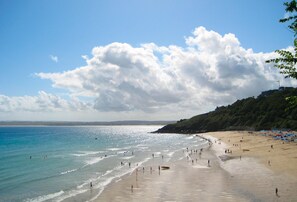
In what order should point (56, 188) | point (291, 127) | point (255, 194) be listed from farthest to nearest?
point (291, 127) → point (56, 188) → point (255, 194)

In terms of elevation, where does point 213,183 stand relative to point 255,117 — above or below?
below

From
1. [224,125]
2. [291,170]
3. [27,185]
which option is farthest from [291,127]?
[27,185]

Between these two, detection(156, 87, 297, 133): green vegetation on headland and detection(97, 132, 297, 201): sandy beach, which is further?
detection(156, 87, 297, 133): green vegetation on headland

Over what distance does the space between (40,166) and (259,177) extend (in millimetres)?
38833

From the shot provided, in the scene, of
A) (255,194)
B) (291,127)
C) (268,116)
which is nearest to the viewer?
(255,194)

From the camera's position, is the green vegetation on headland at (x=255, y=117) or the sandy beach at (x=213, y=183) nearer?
the sandy beach at (x=213, y=183)

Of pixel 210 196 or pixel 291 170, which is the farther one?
pixel 291 170

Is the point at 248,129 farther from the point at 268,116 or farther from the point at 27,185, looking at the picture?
the point at 27,185

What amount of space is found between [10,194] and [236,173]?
29.8 m

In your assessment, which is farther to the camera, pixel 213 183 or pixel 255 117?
pixel 255 117

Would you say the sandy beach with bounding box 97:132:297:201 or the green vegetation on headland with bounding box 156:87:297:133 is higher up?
the green vegetation on headland with bounding box 156:87:297:133

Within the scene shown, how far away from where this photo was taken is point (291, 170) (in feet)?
134

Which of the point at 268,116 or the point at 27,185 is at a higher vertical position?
the point at 268,116

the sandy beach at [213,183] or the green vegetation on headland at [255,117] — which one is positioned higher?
the green vegetation on headland at [255,117]
